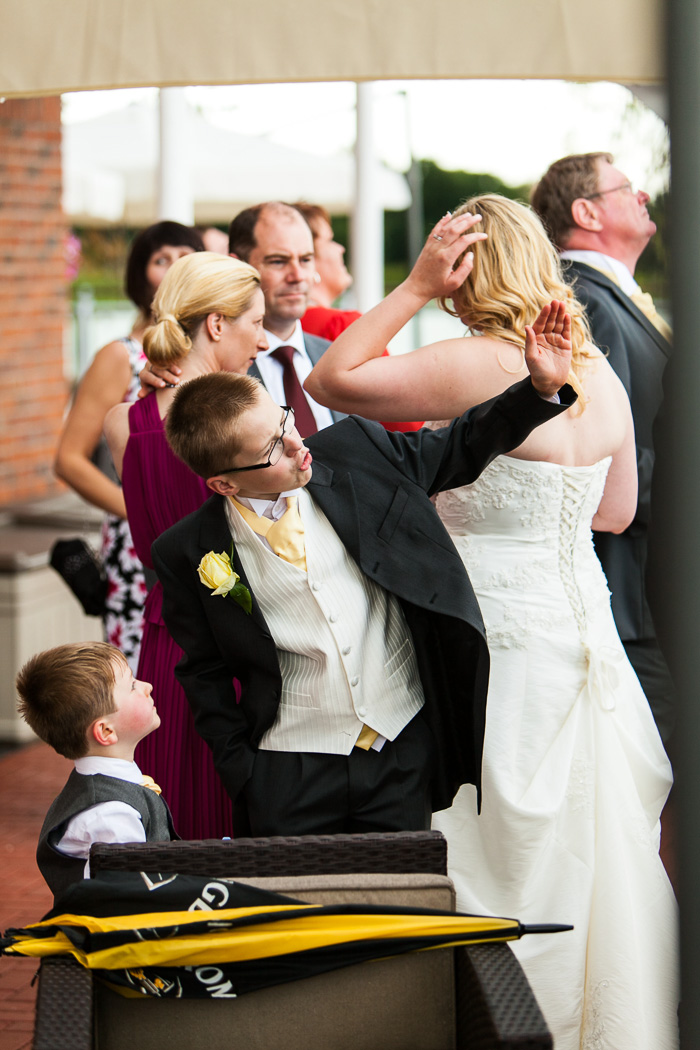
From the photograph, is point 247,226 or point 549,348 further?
point 247,226

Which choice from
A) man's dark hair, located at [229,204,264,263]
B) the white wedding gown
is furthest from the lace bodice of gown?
man's dark hair, located at [229,204,264,263]

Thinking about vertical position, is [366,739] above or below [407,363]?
below

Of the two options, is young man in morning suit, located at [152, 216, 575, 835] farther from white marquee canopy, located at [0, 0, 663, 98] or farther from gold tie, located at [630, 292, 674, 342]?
gold tie, located at [630, 292, 674, 342]

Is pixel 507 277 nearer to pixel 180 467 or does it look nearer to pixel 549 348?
pixel 549 348

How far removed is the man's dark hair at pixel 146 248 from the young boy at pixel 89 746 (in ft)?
8.38

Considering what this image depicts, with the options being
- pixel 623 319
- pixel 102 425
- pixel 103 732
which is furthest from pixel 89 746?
pixel 102 425

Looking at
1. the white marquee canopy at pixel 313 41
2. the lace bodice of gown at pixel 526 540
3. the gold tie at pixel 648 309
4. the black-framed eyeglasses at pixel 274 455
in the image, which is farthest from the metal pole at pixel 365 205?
the black-framed eyeglasses at pixel 274 455

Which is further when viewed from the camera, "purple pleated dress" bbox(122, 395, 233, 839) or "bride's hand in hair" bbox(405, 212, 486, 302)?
"purple pleated dress" bbox(122, 395, 233, 839)

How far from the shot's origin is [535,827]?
284cm

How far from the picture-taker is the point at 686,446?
1680mm

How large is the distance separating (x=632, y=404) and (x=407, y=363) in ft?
3.87

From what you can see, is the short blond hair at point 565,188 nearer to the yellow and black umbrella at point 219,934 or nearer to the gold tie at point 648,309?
the gold tie at point 648,309

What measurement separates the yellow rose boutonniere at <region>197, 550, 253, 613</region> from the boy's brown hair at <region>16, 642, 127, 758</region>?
1.14 ft

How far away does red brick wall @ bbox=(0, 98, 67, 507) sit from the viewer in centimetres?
811
